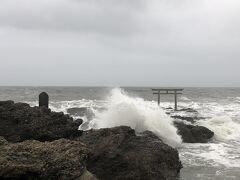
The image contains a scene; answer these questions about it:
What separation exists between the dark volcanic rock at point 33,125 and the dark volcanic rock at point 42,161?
3611 millimetres

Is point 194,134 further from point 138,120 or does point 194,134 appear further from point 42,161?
point 42,161

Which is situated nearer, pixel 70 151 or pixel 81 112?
pixel 70 151

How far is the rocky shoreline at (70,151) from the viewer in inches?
219

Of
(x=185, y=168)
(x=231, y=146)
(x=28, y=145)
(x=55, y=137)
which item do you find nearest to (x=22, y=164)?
(x=28, y=145)

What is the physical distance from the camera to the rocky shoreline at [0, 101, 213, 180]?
555 centimetres

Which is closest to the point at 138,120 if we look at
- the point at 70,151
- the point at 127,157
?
the point at 127,157

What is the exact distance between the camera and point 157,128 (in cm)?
1769

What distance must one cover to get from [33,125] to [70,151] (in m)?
4.35

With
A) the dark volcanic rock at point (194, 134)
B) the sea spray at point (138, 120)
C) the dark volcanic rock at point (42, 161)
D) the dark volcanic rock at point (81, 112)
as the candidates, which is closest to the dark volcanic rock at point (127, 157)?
the dark volcanic rock at point (42, 161)

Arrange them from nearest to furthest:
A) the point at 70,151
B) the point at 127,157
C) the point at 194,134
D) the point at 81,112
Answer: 1. the point at 70,151
2. the point at 127,157
3. the point at 194,134
4. the point at 81,112

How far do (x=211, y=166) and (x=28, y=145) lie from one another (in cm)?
683

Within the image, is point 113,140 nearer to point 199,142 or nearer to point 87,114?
point 199,142

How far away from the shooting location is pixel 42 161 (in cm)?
566

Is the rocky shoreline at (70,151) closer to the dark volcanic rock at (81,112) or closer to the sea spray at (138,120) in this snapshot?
the sea spray at (138,120)
